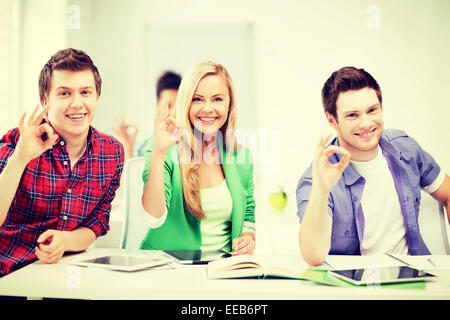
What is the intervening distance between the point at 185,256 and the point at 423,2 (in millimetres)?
1492

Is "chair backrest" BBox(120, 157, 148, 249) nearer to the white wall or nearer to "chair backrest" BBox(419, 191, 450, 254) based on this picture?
the white wall

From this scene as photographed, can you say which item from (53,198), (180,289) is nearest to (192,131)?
(53,198)

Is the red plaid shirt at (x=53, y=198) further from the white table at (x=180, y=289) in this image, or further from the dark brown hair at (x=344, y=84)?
the dark brown hair at (x=344, y=84)

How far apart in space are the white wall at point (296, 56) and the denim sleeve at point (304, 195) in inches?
4.8

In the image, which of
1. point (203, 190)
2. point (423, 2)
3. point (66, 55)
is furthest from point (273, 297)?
point (423, 2)

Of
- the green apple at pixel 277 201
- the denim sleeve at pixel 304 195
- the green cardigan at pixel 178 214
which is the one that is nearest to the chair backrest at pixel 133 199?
the green cardigan at pixel 178 214

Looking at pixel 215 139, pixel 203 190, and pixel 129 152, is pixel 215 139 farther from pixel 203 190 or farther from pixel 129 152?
pixel 129 152

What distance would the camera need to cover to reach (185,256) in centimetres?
140

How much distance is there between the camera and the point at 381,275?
114 centimetres

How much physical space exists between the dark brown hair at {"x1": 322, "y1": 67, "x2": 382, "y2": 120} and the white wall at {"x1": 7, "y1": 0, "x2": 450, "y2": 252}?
1.4 inches

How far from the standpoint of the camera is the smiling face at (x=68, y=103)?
59.8 inches

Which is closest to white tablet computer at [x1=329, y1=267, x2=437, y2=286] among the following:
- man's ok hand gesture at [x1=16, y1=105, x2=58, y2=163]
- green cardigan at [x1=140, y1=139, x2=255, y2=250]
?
green cardigan at [x1=140, y1=139, x2=255, y2=250]

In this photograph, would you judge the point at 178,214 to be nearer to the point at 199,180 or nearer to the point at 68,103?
the point at 199,180

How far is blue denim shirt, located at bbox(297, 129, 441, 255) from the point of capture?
1.52 metres
